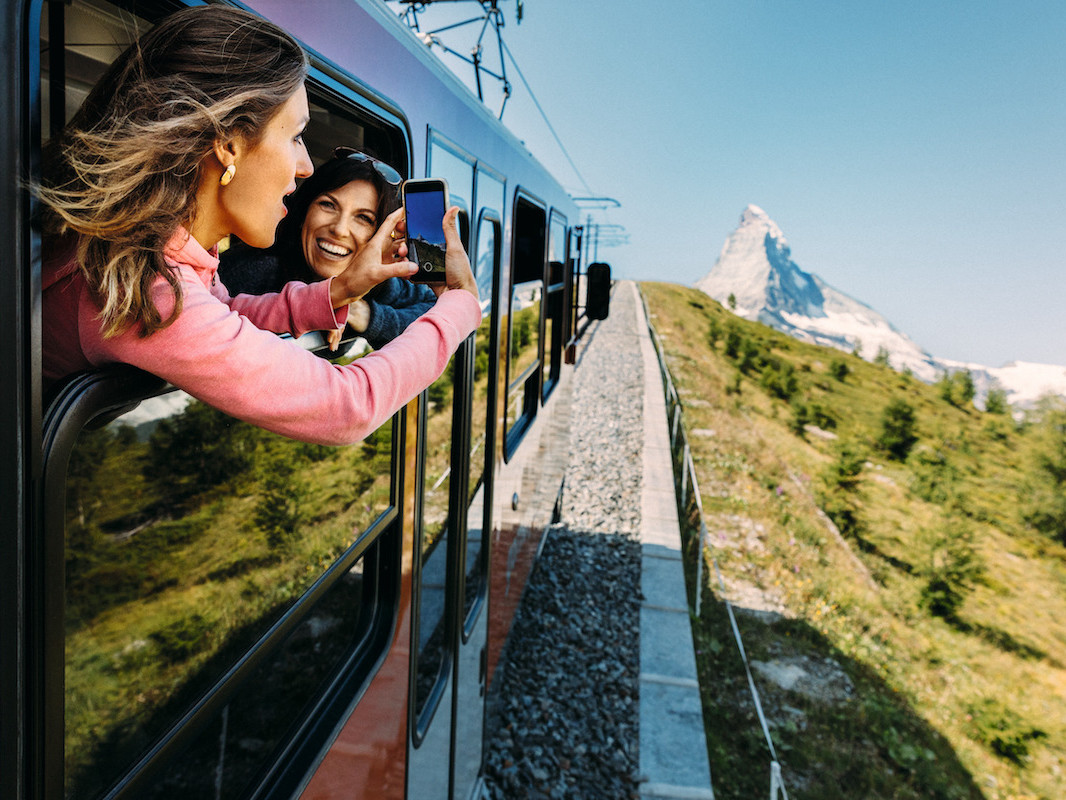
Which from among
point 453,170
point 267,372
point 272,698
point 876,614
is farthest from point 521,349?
point 876,614

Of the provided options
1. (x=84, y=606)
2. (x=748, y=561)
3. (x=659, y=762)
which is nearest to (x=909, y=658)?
(x=748, y=561)

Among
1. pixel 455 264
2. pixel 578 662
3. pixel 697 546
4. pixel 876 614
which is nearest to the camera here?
pixel 455 264

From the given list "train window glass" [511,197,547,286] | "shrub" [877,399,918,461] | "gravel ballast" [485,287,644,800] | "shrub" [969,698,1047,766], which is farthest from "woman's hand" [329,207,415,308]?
"shrub" [877,399,918,461]

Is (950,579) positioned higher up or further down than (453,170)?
further down

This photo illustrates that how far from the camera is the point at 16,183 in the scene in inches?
22.6

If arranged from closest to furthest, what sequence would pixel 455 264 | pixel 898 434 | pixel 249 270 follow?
A: 1. pixel 455 264
2. pixel 249 270
3. pixel 898 434

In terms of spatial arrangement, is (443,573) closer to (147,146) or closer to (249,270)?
(249,270)

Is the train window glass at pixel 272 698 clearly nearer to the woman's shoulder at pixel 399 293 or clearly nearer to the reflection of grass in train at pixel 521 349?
the woman's shoulder at pixel 399 293

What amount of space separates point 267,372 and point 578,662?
17.3ft

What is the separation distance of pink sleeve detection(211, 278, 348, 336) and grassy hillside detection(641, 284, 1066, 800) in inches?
178

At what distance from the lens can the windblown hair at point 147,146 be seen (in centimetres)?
63

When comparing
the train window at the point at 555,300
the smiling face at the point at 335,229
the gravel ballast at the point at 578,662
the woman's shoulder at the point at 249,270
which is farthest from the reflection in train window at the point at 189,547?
the train window at the point at 555,300

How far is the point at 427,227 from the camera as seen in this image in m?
1.12

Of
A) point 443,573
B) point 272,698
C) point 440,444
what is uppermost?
point 440,444
